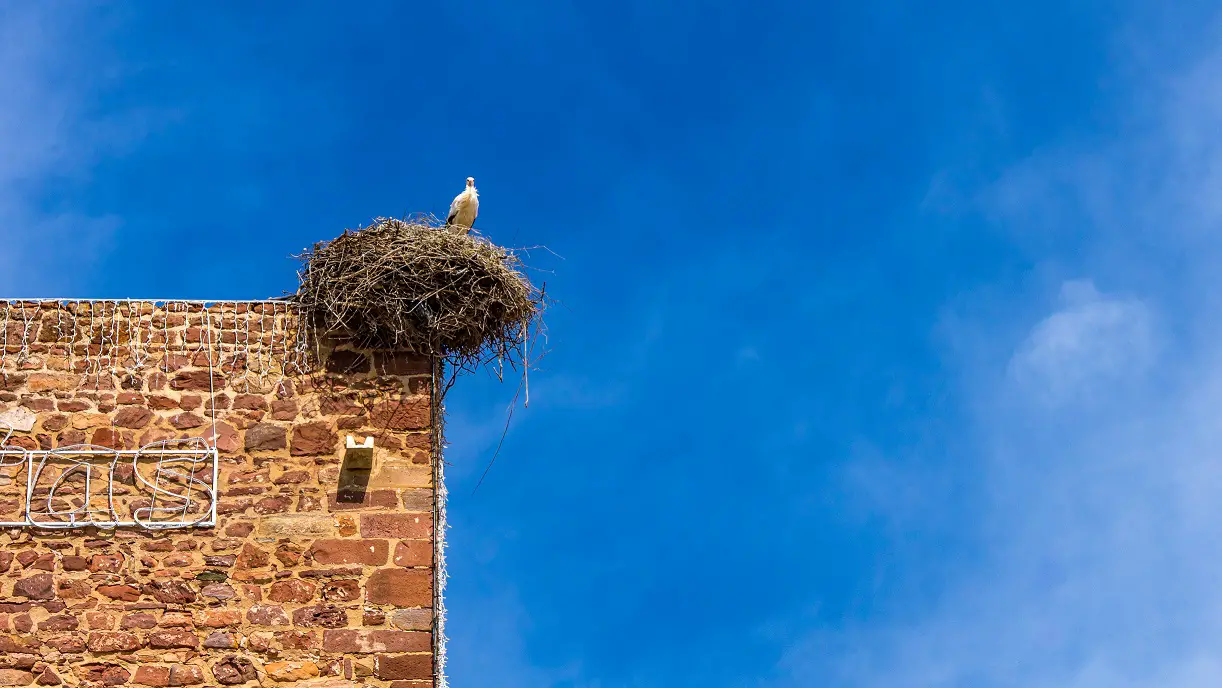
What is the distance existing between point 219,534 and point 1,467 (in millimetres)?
1352

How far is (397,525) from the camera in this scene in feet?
31.1

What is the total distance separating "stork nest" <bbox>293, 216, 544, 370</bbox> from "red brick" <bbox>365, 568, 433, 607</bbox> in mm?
1396

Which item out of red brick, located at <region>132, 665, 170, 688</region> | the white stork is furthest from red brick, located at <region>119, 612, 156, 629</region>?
the white stork

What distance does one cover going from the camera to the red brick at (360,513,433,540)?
943 centimetres

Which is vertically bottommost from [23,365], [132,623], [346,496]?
[132,623]

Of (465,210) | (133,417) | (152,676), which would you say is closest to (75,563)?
(152,676)

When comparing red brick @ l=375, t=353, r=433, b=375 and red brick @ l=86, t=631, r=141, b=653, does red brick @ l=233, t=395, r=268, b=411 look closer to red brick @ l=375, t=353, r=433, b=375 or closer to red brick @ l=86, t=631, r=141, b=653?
red brick @ l=375, t=353, r=433, b=375

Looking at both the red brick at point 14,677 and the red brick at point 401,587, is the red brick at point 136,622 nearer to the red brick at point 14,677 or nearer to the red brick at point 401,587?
the red brick at point 14,677

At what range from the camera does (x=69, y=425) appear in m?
9.50

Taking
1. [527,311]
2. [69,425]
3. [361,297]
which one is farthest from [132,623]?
[527,311]

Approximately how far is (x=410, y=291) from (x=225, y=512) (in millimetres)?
1723

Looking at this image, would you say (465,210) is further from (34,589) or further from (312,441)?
(34,589)

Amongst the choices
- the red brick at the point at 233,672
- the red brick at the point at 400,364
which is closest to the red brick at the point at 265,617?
the red brick at the point at 233,672

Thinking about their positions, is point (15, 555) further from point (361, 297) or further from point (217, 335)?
point (361, 297)
